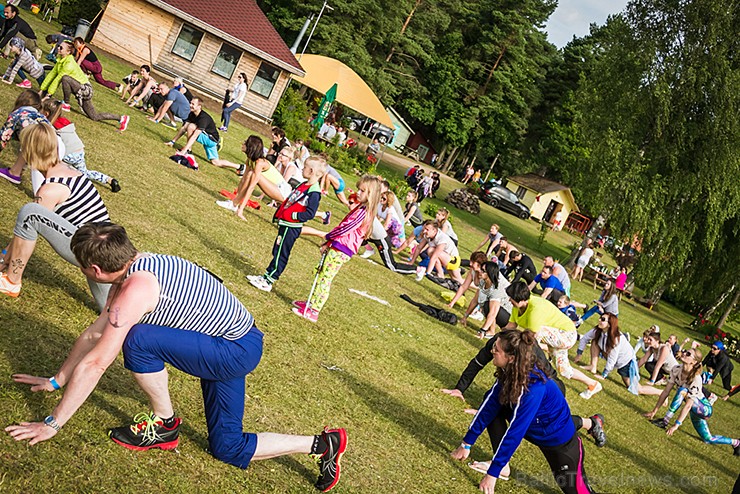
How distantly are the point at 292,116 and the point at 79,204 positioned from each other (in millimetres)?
26319

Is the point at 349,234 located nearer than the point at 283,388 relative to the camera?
No

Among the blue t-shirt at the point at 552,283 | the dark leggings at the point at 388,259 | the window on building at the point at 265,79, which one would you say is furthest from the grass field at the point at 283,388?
the window on building at the point at 265,79

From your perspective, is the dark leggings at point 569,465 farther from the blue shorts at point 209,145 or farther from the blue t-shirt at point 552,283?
the blue shorts at point 209,145

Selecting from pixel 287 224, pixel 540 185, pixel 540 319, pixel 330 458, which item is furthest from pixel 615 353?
pixel 540 185

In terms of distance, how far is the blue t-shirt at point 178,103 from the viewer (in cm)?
2055

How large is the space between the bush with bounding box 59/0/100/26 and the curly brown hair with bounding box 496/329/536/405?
1444 inches

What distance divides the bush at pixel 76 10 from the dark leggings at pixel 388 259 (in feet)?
92.3

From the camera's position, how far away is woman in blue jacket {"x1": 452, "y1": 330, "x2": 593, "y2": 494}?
5984 mm

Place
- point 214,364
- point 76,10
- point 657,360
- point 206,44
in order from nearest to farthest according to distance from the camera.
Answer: point 214,364, point 657,360, point 206,44, point 76,10

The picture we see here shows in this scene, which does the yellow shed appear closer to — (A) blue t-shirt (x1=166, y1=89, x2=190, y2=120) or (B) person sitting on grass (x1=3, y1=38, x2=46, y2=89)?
(A) blue t-shirt (x1=166, y1=89, x2=190, y2=120)

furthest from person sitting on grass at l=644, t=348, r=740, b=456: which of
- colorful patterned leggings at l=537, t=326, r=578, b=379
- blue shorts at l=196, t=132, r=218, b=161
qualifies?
blue shorts at l=196, t=132, r=218, b=161

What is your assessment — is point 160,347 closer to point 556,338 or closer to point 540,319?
point 540,319

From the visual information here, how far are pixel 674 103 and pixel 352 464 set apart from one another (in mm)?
30665

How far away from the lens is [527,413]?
6.02 meters
